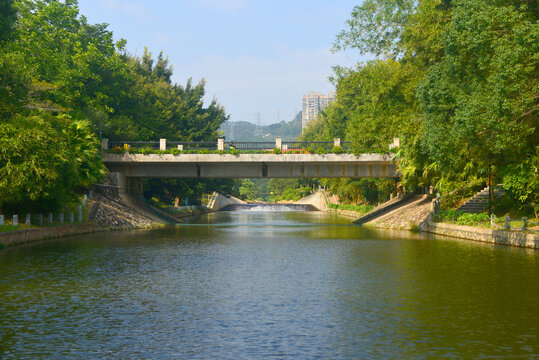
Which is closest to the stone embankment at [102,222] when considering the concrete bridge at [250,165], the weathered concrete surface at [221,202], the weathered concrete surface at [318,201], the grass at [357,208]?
the concrete bridge at [250,165]

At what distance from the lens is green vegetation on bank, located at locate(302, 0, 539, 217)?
96.3ft

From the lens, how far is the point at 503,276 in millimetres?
21328

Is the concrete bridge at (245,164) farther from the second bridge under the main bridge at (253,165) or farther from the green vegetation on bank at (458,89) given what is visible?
the green vegetation on bank at (458,89)

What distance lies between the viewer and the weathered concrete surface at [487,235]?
31.8 meters

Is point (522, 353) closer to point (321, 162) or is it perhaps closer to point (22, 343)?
point (22, 343)

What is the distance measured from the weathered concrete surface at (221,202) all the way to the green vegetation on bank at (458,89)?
6592 cm

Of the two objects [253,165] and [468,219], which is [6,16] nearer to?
[253,165]

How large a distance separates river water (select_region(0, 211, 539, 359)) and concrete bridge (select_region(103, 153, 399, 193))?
26.9m

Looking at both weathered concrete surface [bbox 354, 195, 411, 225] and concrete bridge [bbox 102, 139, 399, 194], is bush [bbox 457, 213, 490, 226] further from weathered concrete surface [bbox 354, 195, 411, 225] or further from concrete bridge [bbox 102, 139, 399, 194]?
weathered concrete surface [bbox 354, 195, 411, 225]

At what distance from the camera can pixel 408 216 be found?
175ft

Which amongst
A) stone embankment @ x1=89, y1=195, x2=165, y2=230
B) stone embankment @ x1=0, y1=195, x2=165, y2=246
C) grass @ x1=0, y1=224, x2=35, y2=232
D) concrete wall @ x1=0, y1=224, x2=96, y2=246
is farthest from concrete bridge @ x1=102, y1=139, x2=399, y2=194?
A: grass @ x1=0, y1=224, x2=35, y2=232

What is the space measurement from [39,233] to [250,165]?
2557 cm

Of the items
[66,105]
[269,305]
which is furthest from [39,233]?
[269,305]

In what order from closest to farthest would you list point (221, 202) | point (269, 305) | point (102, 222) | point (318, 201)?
point (269, 305)
point (102, 222)
point (221, 202)
point (318, 201)
